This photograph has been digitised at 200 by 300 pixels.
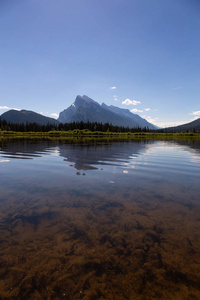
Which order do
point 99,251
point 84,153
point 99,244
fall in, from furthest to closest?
point 84,153 < point 99,244 < point 99,251

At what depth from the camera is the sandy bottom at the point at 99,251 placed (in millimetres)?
3475

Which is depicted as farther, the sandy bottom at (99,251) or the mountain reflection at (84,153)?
the mountain reflection at (84,153)

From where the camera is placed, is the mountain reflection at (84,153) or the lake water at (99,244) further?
the mountain reflection at (84,153)

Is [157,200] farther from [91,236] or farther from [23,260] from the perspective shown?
[23,260]

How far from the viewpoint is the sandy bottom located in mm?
3475

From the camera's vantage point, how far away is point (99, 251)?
4.57 meters

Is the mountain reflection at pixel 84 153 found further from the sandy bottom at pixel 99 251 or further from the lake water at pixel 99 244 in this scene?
the sandy bottom at pixel 99 251

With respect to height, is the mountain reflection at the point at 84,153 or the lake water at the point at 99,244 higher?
the mountain reflection at the point at 84,153

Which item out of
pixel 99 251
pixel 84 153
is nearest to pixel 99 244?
pixel 99 251

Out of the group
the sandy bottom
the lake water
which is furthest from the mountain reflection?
the sandy bottom

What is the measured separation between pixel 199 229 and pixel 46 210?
6.08 meters

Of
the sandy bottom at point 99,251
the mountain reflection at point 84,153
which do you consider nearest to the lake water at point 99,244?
the sandy bottom at point 99,251

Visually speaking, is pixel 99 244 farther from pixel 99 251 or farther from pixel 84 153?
pixel 84 153

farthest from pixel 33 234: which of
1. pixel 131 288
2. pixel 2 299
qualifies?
pixel 131 288
